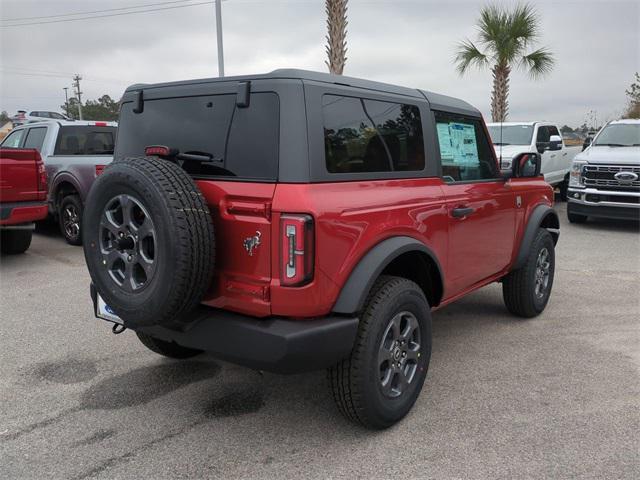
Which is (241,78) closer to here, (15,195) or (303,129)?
(303,129)

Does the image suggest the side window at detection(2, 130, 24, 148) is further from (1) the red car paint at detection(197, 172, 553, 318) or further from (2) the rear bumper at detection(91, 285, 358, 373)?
(2) the rear bumper at detection(91, 285, 358, 373)

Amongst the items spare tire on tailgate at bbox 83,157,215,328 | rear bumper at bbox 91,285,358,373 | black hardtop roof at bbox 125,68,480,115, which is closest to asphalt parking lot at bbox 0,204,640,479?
rear bumper at bbox 91,285,358,373

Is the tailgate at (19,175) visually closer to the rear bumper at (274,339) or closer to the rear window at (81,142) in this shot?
the rear window at (81,142)

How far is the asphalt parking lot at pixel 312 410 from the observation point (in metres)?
2.65

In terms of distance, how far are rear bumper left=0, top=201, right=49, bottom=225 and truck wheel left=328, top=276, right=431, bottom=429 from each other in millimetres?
5390

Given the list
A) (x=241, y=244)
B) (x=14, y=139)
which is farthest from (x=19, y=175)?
(x=241, y=244)

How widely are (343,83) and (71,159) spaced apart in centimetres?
642

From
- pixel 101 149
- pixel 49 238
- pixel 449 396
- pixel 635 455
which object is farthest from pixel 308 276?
pixel 49 238

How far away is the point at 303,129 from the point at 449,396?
1.91 meters

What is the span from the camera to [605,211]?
9.47m

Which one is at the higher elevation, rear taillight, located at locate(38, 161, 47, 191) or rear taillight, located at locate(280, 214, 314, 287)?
rear taillight, located at locate(38, 161, 47, 191)

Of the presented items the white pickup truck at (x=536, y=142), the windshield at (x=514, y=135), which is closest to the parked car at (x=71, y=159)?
the white pickup truck at (x=536, y=142)

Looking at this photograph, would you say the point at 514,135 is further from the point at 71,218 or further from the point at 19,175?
the point at 19,175

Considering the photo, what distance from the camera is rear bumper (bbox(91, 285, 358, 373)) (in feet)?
8.00
